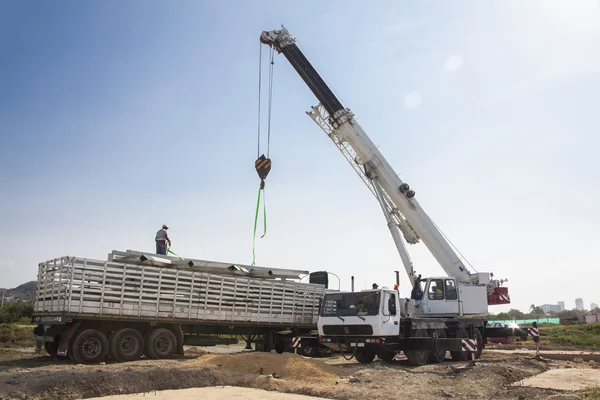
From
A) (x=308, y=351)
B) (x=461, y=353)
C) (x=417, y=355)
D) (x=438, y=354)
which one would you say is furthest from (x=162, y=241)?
(x=461, y=353)

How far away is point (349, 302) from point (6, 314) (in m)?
23.4

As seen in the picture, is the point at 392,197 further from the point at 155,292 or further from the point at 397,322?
the point at 155,292

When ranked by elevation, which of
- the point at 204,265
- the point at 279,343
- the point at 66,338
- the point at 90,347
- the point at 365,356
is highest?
the point at 204,265

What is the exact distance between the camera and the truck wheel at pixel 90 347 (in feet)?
41.9

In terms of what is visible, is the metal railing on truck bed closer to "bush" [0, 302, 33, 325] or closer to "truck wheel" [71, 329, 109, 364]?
"truck wheel" [71, 329, 109, 364]

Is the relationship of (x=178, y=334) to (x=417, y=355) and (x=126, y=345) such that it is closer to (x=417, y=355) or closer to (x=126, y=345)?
(x=126, y=345)

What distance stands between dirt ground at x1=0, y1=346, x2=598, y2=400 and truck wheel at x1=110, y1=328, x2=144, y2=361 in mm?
1246

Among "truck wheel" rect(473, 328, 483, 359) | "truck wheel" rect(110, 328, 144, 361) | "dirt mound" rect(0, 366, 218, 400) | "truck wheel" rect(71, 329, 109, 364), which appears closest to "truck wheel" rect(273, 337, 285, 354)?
"truck wheel" rect(110, 328, 144, 361)

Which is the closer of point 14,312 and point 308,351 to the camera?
point 308,351

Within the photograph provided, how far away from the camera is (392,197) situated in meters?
18.7

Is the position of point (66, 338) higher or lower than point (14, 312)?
lower

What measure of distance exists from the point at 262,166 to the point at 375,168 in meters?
4.35

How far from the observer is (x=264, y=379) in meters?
10.5

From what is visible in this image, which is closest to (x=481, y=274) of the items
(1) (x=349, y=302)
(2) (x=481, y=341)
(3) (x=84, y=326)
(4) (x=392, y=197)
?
(2) (x=481, y=341)
